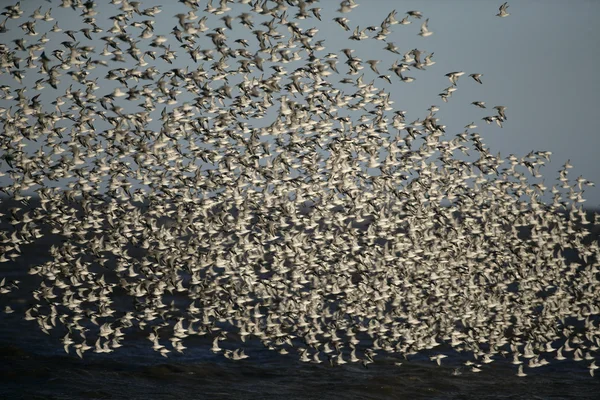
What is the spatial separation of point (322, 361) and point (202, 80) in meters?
14.0

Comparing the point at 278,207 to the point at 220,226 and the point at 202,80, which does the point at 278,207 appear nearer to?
the point at 220,226

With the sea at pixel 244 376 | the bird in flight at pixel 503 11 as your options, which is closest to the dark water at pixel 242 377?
the sea at pixel 244 376

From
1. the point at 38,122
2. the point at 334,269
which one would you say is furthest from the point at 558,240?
the point at 38,122

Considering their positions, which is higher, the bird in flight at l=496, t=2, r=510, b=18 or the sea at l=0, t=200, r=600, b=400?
the bird in flight at l=496, t=2, r=510, b=18

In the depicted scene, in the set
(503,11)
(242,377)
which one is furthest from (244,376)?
(503,11)

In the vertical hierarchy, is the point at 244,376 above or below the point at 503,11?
below

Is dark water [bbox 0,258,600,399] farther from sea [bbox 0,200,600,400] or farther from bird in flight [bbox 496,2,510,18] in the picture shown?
bird in flight [bbox 496,2,510,18]

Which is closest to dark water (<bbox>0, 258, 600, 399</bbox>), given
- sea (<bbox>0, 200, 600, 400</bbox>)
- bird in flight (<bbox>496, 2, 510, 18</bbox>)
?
sea (<bbox>0, 200, 600, 400</bbox>)

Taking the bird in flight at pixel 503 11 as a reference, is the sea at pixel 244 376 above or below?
below

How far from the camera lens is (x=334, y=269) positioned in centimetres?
3472

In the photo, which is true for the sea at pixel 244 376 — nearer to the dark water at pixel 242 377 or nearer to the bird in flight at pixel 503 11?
the dark water at pixel 242 377

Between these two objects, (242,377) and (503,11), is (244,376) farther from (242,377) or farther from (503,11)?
(503,11)

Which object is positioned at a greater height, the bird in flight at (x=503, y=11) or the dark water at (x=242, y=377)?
the bird in flight at (x=503, y=11)

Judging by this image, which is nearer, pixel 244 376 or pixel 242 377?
pixel 242 377
